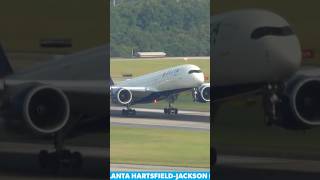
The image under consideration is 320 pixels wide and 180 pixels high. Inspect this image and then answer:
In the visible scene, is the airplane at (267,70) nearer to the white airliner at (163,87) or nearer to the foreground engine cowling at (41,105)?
the white airliner at (163,87)

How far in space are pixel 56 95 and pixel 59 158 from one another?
611 mm

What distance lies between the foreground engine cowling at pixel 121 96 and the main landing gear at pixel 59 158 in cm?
61

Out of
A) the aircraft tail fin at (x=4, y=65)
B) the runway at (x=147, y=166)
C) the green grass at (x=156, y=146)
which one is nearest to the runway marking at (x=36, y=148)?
the runway at (x=147, y=166)

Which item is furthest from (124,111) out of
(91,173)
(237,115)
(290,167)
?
(290,167)

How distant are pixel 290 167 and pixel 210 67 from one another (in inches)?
45.5

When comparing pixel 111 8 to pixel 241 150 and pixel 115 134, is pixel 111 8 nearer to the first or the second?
pixel 115 134

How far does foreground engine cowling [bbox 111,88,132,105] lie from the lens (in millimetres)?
5734

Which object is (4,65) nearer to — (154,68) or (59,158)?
(59,158)

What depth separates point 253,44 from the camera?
5848 mm

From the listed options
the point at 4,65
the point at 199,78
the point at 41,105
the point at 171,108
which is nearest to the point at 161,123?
the point at 171,108

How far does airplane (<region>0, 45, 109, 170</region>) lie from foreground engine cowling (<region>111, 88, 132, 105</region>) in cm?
9

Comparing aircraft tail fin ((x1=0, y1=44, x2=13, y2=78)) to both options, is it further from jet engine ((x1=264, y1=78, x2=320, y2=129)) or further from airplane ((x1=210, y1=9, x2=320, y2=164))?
jet engine ((x1=264, y1=78, x2=320, y2=129))

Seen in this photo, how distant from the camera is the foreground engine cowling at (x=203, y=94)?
573 cm

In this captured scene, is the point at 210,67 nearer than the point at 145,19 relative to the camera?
Yes
